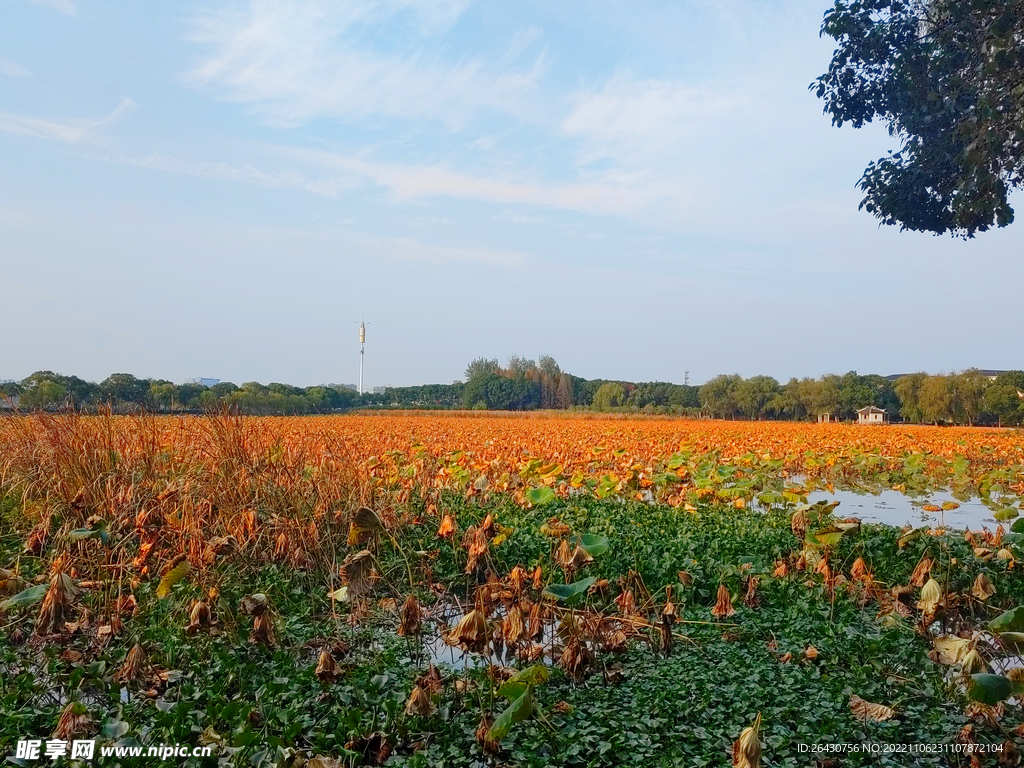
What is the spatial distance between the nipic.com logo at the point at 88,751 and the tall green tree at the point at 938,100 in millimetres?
6052

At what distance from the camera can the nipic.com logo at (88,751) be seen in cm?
218

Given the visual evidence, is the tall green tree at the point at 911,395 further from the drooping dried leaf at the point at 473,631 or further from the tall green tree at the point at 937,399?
the drooping dried leaf at the point at 473,631

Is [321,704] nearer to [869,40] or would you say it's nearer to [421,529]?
[421,529]

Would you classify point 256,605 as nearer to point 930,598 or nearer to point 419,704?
point 419,704

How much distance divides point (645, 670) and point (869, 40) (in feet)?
20.0

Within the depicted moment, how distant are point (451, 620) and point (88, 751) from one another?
186 cm

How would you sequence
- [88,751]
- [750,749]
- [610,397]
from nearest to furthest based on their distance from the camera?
[750,749], [88,751], [610,397]

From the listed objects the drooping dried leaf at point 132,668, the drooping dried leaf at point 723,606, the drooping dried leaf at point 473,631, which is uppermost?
the drooping dried leaf at point 473,631

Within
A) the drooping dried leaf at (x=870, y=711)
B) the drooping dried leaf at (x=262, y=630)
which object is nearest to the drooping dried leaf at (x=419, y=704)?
the drooping dried leaf at (x=262, y=630)

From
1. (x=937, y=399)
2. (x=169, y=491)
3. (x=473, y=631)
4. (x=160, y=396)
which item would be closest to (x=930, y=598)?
(x=473, y=631)

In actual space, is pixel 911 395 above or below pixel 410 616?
above

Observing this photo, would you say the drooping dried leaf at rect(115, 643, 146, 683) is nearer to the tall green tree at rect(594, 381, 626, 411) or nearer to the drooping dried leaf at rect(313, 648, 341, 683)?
the drooping dried leaf at rect(313, 648, 341, 683)

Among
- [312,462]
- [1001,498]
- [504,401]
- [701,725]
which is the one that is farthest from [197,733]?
[504,401]

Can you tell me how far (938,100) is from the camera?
19.3 feet
